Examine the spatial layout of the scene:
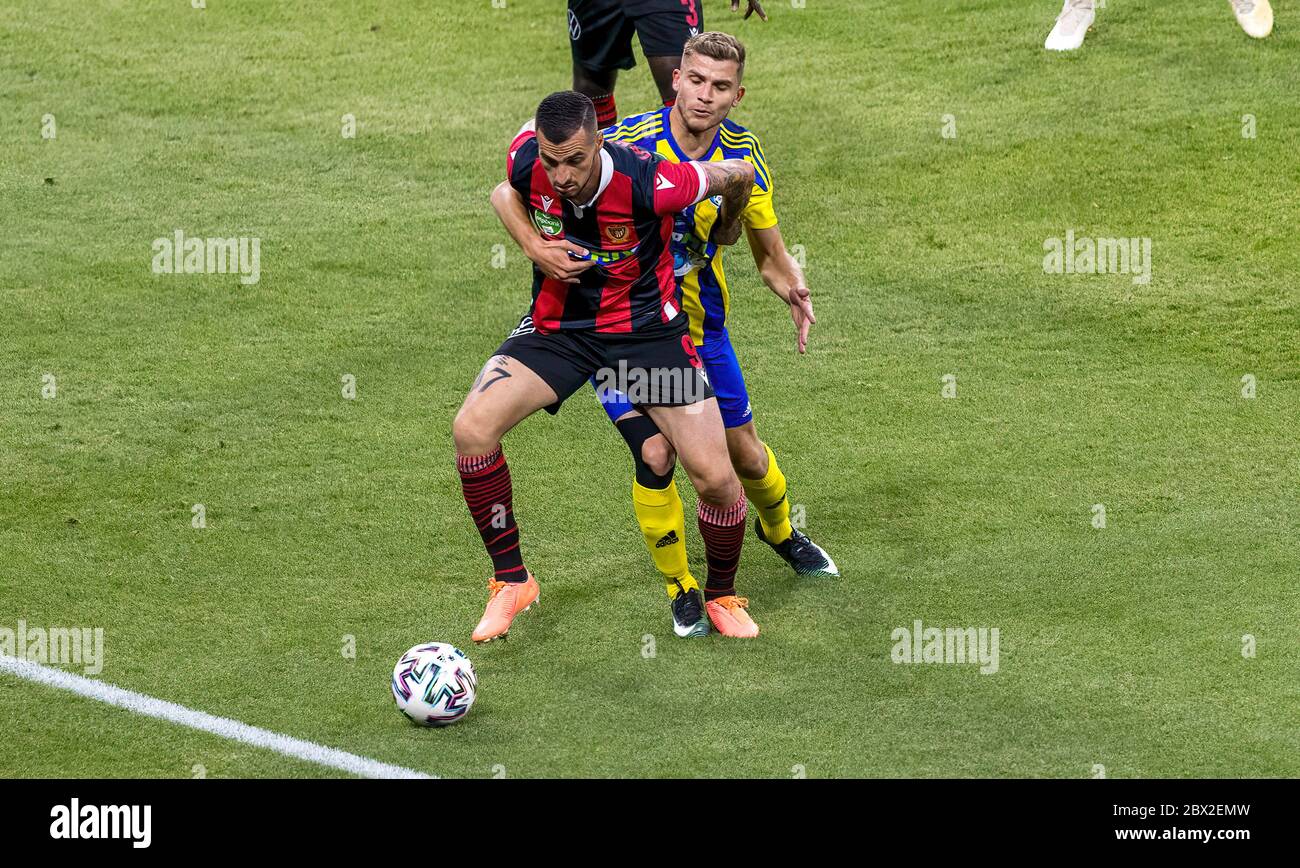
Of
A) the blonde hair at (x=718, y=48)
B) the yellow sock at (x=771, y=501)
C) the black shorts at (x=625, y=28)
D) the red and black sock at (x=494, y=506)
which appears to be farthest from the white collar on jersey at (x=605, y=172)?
the black shorts at (x=625, y=28)

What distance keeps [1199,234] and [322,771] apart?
7648mm

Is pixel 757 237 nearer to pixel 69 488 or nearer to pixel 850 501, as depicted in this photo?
pixel 850 501

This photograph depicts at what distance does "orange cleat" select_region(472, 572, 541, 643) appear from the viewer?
7.52 m

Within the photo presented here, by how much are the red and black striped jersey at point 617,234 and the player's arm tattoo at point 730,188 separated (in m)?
0.06

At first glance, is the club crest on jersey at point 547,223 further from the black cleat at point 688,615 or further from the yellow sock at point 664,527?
the black cleat at point 688,615

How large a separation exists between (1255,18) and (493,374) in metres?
9.15

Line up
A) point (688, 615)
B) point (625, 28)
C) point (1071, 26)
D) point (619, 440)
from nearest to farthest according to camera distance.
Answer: point (688, 615) → point (619, 440) → point (625, 28) → point (1071, 26)

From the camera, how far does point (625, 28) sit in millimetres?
11250

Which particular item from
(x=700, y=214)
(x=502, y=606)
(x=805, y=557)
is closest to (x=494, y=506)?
(x=502, y=606)

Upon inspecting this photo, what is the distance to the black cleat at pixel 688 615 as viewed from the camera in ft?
25.1

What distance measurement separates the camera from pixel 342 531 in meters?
8.64

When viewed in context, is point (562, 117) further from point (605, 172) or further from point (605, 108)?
point (605, 108)

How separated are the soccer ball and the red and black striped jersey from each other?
155cm
